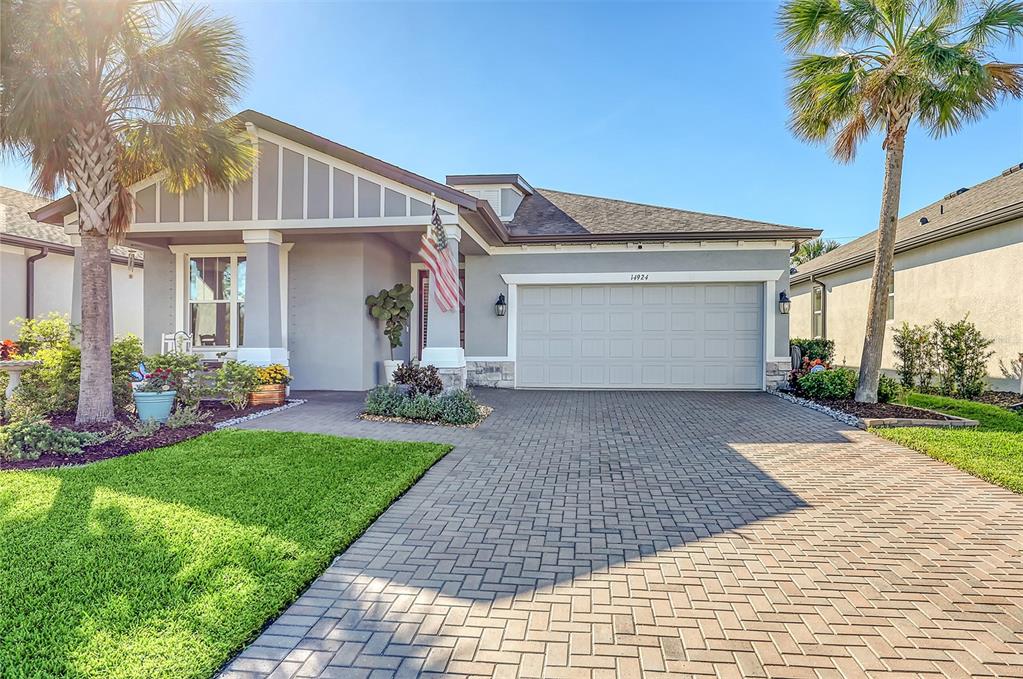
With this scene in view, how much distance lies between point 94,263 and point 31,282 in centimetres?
849

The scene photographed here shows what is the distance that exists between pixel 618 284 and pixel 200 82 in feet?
28.2

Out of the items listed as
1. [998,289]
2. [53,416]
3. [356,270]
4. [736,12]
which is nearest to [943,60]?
[736,12]

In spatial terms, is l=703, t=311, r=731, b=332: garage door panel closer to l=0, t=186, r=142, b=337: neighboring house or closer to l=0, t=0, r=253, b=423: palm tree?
l=0, t=0, r=253, b=423: palm tree

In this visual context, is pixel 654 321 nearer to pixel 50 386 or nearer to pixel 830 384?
pixel 830 384

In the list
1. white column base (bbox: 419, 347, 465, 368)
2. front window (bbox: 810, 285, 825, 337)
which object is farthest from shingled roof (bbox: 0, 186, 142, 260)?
front window (bbox: 810, 285, 825, 337)

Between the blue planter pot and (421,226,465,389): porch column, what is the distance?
3.89 metres

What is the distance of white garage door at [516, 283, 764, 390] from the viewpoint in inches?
463

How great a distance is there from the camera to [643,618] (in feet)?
9.07

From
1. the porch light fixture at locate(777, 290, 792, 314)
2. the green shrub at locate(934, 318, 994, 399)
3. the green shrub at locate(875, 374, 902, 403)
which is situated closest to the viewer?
the green shrub at locate(875, 374, 902, 403)

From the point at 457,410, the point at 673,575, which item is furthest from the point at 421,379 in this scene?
the point at 673,575

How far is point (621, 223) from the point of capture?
1234cm

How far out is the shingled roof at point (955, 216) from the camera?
1084 centimetres

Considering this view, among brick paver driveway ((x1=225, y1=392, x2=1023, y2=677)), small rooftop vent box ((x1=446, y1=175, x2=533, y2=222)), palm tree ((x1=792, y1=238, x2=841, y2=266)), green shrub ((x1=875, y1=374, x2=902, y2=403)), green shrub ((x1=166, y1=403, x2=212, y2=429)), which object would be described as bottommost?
brick paver driveway ((x1=225, y1=392, x2=1023, y2=677))

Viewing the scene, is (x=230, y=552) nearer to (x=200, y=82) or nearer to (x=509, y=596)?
(x=509, y=596)
